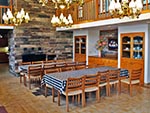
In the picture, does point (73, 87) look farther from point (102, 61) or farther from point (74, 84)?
point (102, 61)

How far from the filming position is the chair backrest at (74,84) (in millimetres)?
4402

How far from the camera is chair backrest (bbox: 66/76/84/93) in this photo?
14.4 feet

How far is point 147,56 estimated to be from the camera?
270 inches

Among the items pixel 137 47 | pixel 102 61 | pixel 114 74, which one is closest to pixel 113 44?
pixel 102 61

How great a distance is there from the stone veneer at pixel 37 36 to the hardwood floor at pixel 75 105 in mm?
3477

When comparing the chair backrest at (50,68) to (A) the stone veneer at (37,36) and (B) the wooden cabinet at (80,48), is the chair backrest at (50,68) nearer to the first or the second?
(A) the stone veneer at (37,36)

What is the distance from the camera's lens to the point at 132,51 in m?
7.31

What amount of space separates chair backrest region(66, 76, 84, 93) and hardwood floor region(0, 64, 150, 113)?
0.54 metres

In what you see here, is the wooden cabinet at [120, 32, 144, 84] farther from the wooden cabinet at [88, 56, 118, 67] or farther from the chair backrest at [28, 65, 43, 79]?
the chair backrest at [28, 65, 43, 79]

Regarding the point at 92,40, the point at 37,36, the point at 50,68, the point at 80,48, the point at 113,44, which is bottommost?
the point at 50,68

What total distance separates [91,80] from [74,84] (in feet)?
1.90

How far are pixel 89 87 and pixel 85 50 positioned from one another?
5501 millimetres

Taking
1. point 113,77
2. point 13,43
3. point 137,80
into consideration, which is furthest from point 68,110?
point 13,43

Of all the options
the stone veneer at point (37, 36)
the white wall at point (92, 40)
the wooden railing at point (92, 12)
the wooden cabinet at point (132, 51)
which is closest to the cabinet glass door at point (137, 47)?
the wooden cabinet at point (132, 51)
